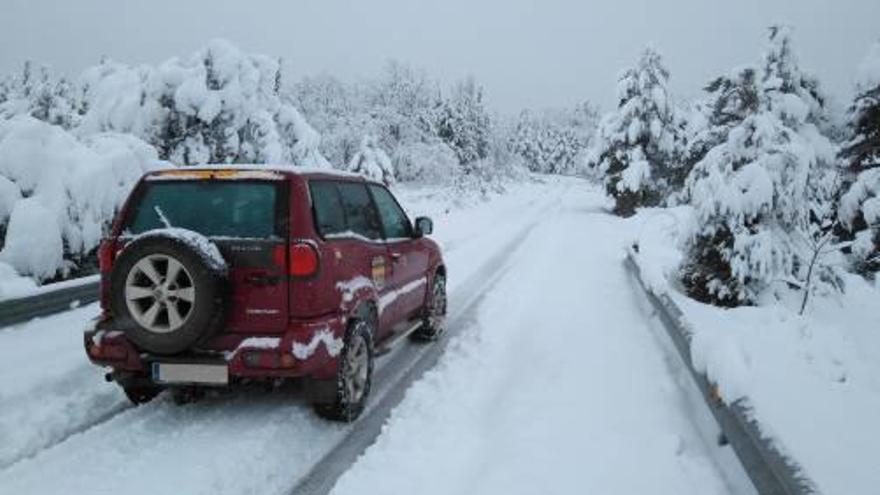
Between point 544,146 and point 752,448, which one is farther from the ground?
point 752,448

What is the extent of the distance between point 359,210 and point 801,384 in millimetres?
3872

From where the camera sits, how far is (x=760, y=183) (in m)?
9.60

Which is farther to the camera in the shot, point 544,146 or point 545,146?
point 545,146

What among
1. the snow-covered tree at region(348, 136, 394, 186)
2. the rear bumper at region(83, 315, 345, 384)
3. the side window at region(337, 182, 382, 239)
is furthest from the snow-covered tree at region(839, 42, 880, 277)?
the snow-covered tree at region(348, 136, 394, 186)

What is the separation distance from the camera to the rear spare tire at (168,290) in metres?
4.71

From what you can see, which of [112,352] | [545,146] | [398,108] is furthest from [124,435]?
[545,146]

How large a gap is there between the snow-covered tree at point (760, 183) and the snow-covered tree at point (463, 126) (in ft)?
146

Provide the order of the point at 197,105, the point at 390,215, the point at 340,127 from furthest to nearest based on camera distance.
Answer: the point at 340,127 → the point at 197,105 → the point at 390,215

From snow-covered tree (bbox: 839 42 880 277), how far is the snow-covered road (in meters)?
11.0

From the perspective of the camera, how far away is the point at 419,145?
4312cm

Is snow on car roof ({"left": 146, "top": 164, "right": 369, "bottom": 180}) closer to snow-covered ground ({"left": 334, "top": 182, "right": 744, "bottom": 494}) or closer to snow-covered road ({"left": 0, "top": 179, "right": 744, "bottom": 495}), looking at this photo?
snow-covered road ({"left": 0, "top": 179, "right": 744, "bottom": 495})

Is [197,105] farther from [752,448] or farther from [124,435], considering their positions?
[752,448]

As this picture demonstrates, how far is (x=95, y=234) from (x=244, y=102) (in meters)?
5.32

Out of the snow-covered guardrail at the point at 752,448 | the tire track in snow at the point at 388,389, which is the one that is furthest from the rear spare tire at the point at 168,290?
the snow-covered guardrail at the point at 752,448
